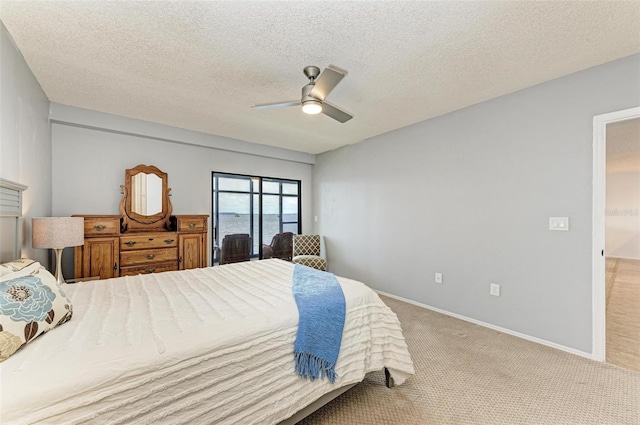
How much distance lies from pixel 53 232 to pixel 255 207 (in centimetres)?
303

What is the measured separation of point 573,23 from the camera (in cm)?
183

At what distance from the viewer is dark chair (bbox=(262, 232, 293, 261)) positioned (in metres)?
5.05

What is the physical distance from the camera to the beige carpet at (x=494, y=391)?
1.71 m

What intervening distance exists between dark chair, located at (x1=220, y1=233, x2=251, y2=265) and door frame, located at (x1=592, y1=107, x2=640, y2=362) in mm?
4452

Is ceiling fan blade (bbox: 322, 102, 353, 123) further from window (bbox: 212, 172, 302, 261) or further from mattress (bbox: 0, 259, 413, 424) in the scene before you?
window (bbox: 212, 172, 302, 261)

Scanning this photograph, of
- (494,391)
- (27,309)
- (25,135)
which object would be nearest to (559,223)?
(494,391)

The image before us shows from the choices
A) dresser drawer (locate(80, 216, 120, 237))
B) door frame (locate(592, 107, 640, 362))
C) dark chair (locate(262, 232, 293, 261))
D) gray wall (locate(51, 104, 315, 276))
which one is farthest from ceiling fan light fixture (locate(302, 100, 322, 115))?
dark chair (locate(262, 232, 293, 261))

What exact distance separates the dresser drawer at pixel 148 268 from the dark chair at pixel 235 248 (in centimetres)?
95

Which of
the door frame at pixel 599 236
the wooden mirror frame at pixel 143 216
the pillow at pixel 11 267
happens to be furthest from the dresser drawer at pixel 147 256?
the door frame at pixel 599 236

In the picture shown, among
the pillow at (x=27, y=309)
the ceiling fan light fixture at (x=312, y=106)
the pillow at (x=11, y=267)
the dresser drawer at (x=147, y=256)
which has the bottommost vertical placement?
the dresser drawer at (x=147, y=256)

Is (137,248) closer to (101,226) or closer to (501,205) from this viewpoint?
(101,226)

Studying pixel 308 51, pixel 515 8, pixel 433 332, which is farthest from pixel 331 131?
pixel 433 332

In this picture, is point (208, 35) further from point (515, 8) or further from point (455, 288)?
point (455, 288)

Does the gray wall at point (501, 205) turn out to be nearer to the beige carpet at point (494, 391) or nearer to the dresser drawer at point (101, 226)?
the beige carpet at point (494, 391)
